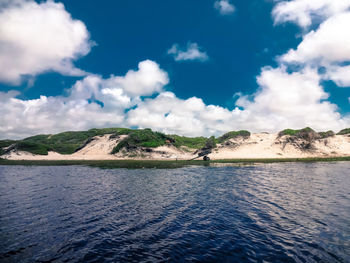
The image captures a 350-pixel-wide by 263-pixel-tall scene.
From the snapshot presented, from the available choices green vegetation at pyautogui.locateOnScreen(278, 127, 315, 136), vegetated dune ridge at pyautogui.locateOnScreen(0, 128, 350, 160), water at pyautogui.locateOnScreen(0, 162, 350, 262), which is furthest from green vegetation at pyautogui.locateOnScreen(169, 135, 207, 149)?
water at pyautogui.locateOnScreen(0, 162, 350, 262)

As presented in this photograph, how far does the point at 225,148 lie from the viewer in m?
91.0

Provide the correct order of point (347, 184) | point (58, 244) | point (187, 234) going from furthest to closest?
point (347, 184) → point (187, 234) → point (58, 244)

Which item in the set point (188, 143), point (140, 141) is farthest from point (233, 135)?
point (140, 141)

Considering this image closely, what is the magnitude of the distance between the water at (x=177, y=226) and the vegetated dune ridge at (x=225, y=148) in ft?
196

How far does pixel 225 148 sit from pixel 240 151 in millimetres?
6978

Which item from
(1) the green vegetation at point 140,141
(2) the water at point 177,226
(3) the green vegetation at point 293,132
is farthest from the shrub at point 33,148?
(3) the green vegetation at point 293,132

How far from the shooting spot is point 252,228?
13.5 meters

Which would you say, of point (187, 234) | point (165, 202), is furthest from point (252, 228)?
point (165, 202)

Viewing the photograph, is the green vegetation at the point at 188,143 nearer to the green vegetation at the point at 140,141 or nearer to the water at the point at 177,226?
the green vegetation at the point at 140,141

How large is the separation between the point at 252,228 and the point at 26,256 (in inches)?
520

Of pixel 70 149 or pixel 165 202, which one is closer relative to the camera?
pixel 165 202

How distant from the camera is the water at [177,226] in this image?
10.2 meters

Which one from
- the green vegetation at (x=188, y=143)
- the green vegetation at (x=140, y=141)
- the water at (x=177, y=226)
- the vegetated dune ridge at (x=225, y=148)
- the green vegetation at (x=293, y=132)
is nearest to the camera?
the water at (x=177, y=226)

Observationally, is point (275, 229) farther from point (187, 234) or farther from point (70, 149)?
point (70, 149)
